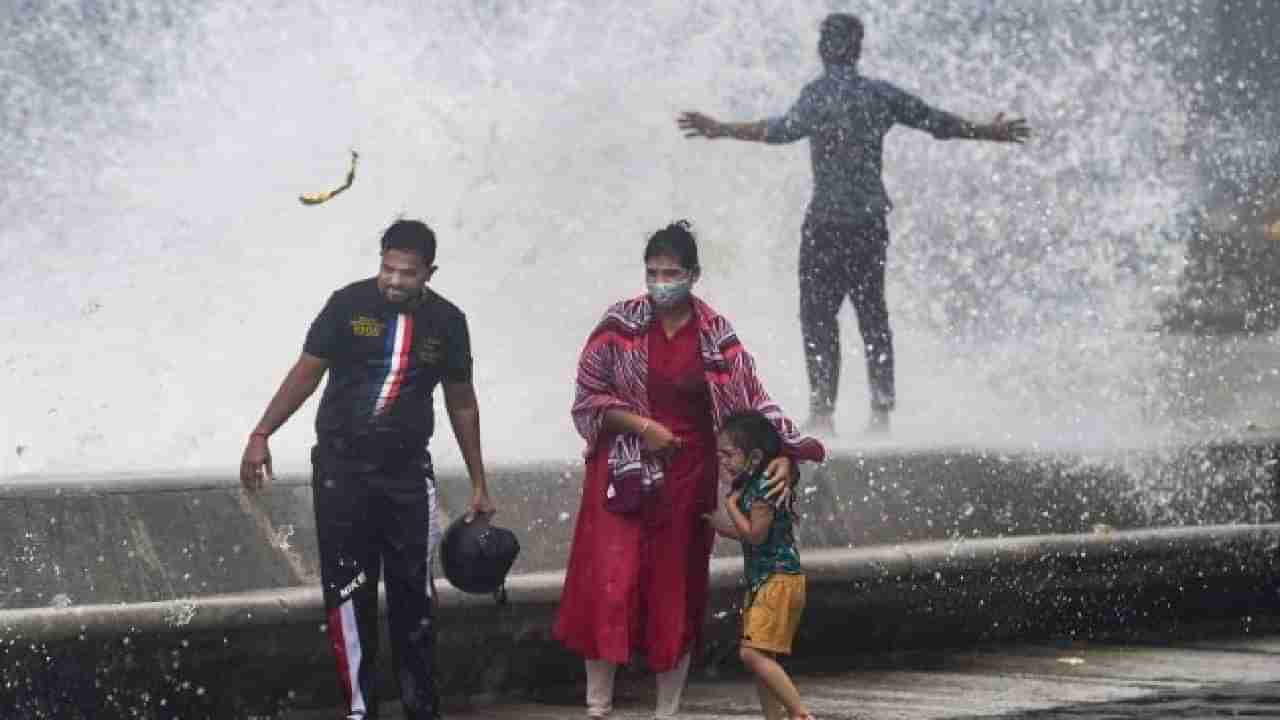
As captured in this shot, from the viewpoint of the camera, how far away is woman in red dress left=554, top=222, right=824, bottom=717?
24.8 ft

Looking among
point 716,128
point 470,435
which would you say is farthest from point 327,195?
point 470,435

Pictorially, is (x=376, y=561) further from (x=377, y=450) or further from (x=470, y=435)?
(x=470, y=435)

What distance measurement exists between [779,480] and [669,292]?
703 millimetres

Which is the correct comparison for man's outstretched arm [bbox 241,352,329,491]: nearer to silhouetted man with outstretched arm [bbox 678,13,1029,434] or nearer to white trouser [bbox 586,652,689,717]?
white trouser [bbox 586,652,689,717]

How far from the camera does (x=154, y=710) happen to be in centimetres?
700

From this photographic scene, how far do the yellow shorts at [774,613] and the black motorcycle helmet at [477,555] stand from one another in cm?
62

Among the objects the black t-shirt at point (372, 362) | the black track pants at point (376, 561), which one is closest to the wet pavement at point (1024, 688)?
the black track pants at point (376, 561)

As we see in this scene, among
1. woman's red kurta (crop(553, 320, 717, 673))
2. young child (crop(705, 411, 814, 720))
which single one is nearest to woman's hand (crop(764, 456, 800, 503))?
young child (crop(705, 411, 814, 720))

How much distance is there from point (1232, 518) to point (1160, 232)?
49.9 feet

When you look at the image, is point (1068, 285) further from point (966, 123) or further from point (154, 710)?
point (154, 710)

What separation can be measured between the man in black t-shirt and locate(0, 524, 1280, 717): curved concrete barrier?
23cm

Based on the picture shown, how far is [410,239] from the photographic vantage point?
7039 millimetres

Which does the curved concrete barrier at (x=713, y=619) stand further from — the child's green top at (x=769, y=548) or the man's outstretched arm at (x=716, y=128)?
the man's outstretched arm at (x=716, y=128)

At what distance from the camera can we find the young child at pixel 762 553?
23.3 ft
